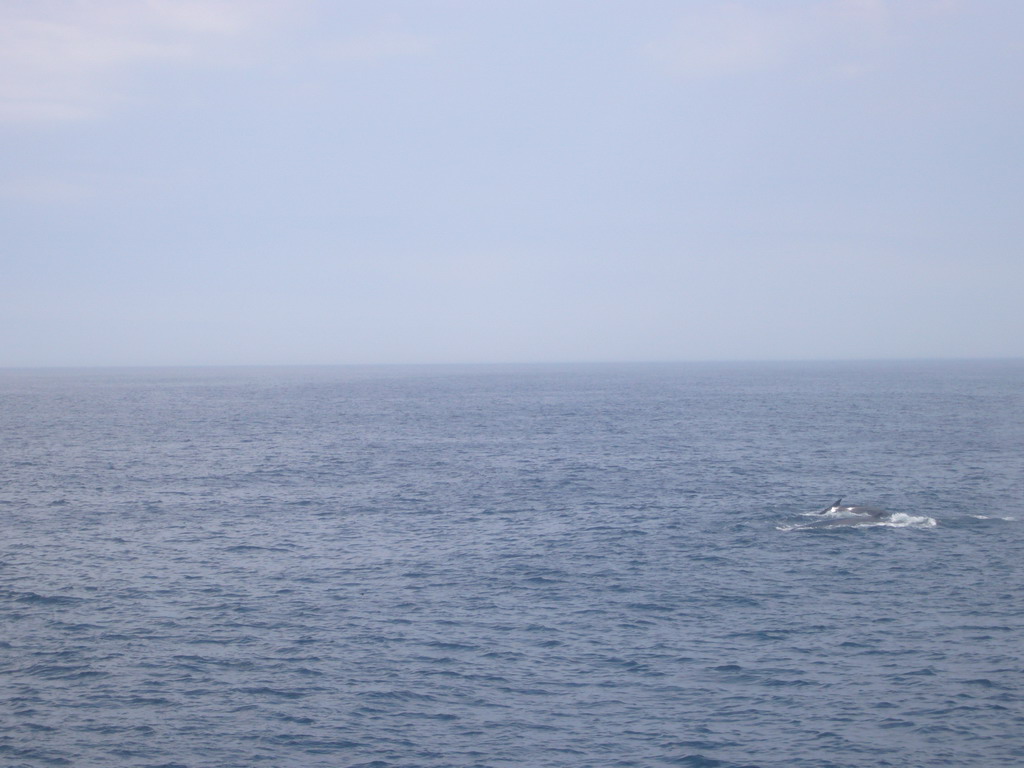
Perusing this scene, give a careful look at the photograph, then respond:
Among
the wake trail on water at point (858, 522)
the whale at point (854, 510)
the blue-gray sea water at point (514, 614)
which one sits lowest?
the blue-gray sea water at point (514, 614)

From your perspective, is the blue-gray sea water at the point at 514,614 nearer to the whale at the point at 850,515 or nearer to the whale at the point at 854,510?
the whale at the point at 850,515

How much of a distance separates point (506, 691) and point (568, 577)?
13.5 metres

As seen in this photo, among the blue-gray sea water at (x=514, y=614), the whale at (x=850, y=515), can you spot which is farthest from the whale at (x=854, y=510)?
the blue-gray sea water at (x=514, y=614)

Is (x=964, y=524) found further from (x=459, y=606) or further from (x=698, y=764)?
(x=698, y=764)

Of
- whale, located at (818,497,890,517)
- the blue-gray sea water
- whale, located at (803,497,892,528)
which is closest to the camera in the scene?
the blue-gray sea water

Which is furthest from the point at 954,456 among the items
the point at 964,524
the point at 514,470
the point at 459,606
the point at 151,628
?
the point at 151,628

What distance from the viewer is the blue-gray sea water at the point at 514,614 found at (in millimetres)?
26312

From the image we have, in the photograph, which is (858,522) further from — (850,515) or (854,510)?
(854,510)

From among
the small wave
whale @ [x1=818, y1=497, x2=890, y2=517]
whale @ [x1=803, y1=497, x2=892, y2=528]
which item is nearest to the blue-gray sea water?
the small wave

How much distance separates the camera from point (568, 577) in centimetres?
4262

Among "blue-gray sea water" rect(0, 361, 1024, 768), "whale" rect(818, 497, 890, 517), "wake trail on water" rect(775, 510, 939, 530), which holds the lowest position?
"blue-gray sea water" rect(0, 361, 1024, 768)

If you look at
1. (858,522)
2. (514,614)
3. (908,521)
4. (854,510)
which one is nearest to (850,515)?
(854,510)

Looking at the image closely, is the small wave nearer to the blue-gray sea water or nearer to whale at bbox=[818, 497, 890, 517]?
the blue-gray sea water

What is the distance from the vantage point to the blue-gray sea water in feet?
86.3
